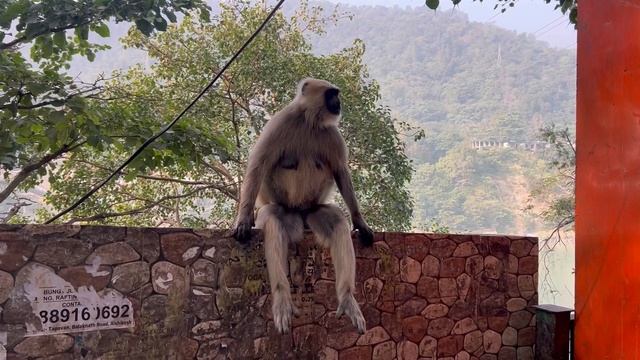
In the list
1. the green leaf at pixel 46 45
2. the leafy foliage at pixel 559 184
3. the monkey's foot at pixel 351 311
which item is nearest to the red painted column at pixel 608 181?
the monkey's foot at pixel 351 311

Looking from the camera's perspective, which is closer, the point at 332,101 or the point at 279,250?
the point at 279,250

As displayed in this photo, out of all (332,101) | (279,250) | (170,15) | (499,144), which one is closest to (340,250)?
(279,250)

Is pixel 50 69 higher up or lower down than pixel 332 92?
higher up

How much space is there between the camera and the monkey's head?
3502mm

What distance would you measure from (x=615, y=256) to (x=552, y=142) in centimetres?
851

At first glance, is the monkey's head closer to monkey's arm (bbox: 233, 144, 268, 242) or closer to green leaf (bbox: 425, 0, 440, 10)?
monkey's arm (bbox: 233, 144, 268, 242)

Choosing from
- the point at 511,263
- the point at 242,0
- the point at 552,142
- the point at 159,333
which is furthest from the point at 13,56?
the point at 552,142

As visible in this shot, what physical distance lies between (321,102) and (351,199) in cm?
63

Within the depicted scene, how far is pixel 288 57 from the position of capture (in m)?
8.09

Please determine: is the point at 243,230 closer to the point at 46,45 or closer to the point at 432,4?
the point at 432,4

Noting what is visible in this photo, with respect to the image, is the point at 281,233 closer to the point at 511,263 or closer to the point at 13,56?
the point at 511,263

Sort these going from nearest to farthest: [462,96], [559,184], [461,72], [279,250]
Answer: [279,250]
[559,184]
[462,96]
[461,72]

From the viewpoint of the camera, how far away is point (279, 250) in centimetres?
314

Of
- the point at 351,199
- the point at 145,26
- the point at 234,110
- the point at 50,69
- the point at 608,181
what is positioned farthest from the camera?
the point at 234,110
